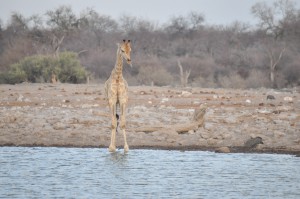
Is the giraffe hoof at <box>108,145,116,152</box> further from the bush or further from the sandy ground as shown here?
the bush

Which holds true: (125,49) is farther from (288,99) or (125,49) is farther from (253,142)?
(288,99)

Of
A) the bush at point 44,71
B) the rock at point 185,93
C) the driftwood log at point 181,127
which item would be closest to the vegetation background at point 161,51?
the bush at point 44,71

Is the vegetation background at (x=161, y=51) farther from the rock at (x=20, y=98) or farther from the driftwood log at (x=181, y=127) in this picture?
the driftwood log at (x=181, y=127)

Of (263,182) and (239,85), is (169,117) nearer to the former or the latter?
(263,182)

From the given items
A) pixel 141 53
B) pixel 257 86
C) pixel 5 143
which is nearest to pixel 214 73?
pixel 257 86

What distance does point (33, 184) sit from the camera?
11.7 meters

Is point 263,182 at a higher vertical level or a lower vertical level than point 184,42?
lower

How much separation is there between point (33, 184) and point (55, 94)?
55.2ft

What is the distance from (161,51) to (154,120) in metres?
43.1

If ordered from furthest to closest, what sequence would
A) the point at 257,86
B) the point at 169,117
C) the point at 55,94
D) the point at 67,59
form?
the point at 257,86 → the point at 67,59 → the point at 55,94 → the point at 169,117

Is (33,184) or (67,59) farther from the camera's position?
(67,59)

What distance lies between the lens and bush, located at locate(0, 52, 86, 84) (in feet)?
124

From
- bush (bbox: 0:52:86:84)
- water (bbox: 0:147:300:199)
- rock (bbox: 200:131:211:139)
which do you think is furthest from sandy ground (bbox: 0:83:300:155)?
bush (bbox: 0:52:86:84)

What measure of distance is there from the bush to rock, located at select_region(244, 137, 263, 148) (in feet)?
75.3
